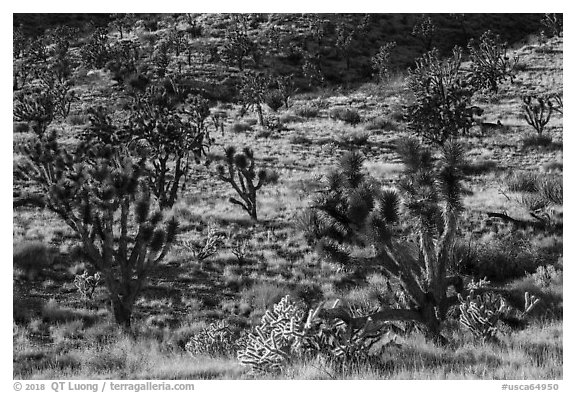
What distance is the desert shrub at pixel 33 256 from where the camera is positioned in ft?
38.3

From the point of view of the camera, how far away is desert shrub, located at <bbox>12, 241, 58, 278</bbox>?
1167 cm

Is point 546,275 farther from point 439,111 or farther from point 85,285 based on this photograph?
point 439,111

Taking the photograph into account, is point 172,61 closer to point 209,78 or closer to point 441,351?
point 209,78

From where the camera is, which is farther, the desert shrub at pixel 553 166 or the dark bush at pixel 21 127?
the dark bush at pixel 21 127

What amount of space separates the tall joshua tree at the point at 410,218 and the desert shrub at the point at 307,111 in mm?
24696

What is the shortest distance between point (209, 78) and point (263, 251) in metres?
30.8

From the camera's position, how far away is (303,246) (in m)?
13.3

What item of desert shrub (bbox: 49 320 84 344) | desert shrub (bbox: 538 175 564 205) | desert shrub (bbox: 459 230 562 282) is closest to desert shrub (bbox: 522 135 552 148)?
desert shrub (bbox: 538 175 564 205)

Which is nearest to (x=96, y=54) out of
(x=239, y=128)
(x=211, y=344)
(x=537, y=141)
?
(x=239, y=128)

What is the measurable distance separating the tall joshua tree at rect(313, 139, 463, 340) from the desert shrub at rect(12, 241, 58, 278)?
7.49 meters

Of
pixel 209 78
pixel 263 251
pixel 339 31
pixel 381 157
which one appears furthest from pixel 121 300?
pixel 339 31

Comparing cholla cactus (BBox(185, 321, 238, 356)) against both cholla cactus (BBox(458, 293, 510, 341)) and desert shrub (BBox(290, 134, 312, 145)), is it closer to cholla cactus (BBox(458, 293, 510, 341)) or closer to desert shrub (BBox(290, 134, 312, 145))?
cholla cactus (BBox(458, 293, 510, 341))

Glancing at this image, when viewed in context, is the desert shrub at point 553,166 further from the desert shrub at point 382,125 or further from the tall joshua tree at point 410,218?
the tall joshua tree at point 410,218

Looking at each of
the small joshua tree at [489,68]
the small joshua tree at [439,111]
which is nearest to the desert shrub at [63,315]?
the small joshua tree at [439,111]
